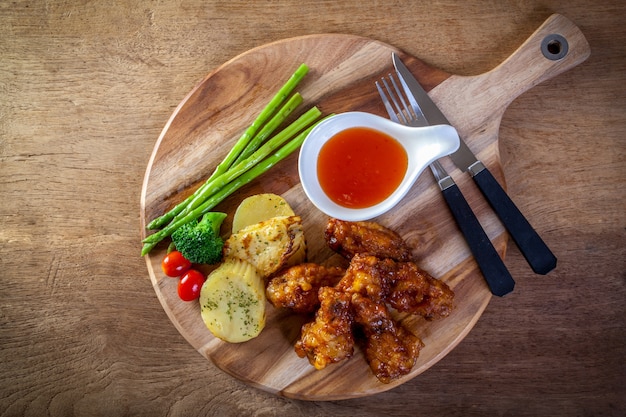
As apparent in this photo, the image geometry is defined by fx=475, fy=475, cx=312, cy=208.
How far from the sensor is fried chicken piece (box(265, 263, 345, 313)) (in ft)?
13.1

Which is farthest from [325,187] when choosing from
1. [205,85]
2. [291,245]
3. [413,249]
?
[205,85]

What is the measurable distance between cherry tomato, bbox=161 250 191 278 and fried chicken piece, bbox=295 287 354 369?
1.27 meters

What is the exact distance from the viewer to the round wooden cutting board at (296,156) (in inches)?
169

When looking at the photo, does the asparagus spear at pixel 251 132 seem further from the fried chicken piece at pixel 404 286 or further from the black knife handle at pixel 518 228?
the black knife handle at pixel 518 228

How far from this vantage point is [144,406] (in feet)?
15.7

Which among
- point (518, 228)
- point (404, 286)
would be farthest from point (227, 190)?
point (518, 228)

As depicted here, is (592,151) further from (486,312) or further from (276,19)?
(276,19)

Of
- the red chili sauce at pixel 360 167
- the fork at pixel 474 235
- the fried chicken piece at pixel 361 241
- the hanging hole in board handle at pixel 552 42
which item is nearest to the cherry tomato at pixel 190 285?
the fried chicken piece at pixel 361 241

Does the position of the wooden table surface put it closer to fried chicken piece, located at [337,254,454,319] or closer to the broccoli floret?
the broccoli floret

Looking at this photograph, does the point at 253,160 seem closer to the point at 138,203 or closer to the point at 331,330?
the point at 138,203

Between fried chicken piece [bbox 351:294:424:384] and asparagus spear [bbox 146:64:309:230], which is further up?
asparagus spear [bbox 146:64:309:230]

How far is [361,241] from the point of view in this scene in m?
4.15

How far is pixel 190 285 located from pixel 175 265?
0.76 ft

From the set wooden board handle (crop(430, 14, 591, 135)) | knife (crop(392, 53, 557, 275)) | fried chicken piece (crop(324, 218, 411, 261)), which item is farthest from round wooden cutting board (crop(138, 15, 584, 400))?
fried chicken piece (crop(324, 218, 411, 261))
